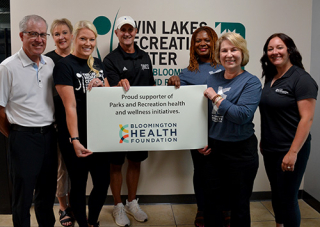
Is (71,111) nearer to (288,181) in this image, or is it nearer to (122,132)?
(122,132)

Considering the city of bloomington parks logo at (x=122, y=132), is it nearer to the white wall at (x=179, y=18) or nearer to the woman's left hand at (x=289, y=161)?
the white wall at (x=179, y=18)

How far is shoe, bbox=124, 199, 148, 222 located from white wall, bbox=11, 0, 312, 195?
0.90 ft

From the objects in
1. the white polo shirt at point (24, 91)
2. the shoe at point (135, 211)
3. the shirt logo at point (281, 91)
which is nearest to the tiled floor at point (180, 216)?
the shoe at point (135, 211)

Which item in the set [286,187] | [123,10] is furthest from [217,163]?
[123,10]

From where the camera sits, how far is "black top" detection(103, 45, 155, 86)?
96.3 inches

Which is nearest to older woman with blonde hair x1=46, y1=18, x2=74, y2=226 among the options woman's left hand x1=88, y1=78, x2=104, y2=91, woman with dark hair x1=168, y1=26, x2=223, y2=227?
woman's left hand x1=88, y1=78, x2=104, y2=91

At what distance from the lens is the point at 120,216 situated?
2.65 metres

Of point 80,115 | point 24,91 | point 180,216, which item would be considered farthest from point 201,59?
point 180,216

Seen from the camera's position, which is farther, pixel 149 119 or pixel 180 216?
pixel 180 216

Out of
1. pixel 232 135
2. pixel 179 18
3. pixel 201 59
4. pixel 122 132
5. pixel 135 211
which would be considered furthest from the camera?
pixel 179 18

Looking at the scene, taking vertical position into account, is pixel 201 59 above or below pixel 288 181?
above

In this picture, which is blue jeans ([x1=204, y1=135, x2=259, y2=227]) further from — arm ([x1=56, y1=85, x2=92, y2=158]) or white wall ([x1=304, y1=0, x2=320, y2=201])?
white wall ([x1=304, y1=0, x2=320, y2=201])

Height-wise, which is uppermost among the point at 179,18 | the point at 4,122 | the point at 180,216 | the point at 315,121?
the point at 179,18

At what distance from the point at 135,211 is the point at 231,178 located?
127 cm
